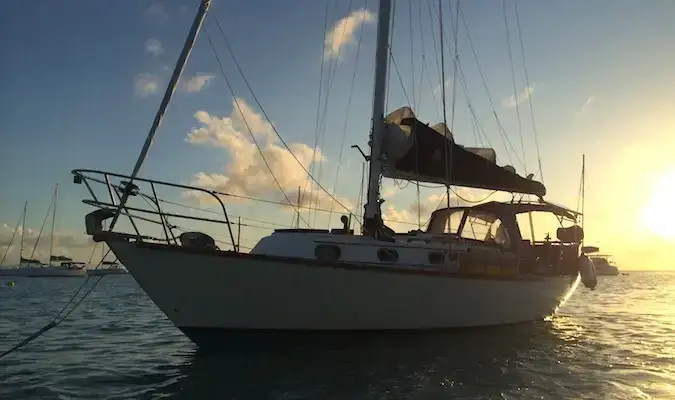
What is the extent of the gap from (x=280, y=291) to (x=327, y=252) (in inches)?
77.0

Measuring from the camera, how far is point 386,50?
13.5 meters

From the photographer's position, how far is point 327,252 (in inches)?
445

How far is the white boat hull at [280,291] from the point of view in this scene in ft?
30.6

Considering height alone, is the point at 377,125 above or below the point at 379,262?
above

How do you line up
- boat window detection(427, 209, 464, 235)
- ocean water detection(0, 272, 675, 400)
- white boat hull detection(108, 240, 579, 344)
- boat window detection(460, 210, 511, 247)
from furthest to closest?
boat window detection(427, 209, 464, 235)
boat window detection(460, 210, 511, 247)
white boat hull detection(108, 240, 579, 344)
ocean water detection(0, 272, 675, 400)

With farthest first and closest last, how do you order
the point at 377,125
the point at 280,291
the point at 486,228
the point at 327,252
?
the point at 486,228 < the point at 377,125 < the point at 327,252 < the point at 280,291

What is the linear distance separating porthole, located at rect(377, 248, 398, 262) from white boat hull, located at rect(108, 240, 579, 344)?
115 centimetres

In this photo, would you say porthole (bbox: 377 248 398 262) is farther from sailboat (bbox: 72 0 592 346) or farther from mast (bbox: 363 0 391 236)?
mast (bbox: 363 0 391 236)

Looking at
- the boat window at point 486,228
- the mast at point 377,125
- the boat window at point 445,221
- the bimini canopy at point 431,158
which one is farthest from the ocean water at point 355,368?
the bimini canopy at point 431,158

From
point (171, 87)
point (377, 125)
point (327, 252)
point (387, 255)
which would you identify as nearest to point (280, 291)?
point (327, 252)

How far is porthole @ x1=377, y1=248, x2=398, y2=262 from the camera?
11.7m

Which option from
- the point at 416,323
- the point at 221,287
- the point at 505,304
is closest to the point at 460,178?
the point at 505,304

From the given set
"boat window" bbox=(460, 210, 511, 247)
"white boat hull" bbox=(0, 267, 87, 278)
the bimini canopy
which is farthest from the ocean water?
"white boat hull" bbox=(0, 267, 87, 278)

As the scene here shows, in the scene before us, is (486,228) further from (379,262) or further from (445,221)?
(379,262)
